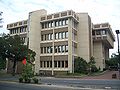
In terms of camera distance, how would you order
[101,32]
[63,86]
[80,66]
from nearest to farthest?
[63,86]
[80,66]
[101,32]

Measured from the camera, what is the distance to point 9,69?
63031 millimetres

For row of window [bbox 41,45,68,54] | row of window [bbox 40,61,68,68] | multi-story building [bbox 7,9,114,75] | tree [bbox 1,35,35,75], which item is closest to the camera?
tree [bbox 1,35,35,75]

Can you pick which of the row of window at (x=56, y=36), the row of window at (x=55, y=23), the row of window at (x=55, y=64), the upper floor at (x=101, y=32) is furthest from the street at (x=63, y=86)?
the upper floor at (x=101, y=32)

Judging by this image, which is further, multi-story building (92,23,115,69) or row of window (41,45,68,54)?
multi-story building (92,23,115,69)

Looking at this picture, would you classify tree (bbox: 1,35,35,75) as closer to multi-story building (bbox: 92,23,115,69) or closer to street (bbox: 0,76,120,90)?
street (bbox: 0,76,120,90)

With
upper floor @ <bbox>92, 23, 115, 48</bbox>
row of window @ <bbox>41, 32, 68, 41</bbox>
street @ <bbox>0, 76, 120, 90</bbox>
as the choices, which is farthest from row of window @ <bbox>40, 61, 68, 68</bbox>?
street @ <bbox>0, 76, 120, 90</bbox>

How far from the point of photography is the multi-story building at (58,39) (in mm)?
51219

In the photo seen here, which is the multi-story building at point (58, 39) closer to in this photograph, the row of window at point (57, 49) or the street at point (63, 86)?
the row of window at point (57, 49)

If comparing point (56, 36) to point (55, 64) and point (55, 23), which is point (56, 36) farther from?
point (55, 64)

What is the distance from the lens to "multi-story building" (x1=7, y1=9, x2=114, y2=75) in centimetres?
5122

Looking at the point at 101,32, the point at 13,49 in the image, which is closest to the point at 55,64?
the point at 13,49

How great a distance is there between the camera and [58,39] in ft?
175

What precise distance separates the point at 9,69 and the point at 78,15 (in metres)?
24.5

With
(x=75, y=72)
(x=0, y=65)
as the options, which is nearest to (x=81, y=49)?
(x=75, y=72)
